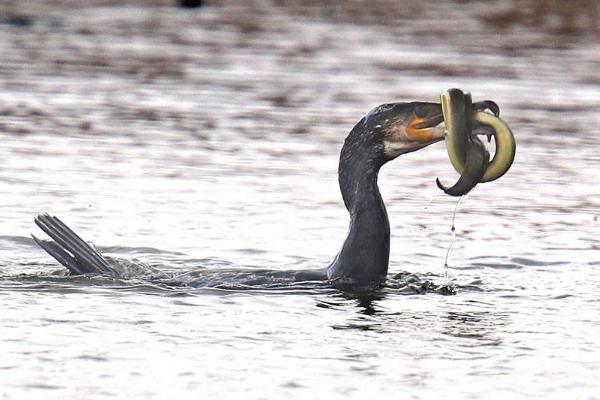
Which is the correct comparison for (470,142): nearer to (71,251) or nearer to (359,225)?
(359,225)

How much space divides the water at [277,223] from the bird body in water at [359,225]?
0.51ft

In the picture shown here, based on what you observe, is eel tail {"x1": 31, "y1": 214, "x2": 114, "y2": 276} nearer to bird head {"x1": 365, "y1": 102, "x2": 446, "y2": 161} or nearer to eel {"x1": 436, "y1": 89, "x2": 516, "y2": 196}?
bird head {"x1": 365, "y1": 102, "x2": 446, "y2": 161}

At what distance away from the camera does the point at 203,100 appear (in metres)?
16.6

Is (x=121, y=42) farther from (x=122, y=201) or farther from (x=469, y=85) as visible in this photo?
(x=122, y=201)

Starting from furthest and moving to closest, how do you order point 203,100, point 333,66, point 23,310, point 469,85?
point 333,66 → point 469,85 → point 203,100 → point 23,310

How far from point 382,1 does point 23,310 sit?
76.8 ft

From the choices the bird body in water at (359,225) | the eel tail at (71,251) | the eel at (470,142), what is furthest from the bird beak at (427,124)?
the eel tail at (71,251)

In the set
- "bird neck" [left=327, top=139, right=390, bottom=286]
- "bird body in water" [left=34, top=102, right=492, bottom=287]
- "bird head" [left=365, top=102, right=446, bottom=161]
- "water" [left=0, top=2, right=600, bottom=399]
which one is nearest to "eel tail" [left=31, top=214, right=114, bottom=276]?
"bird body in water" [left=34, top=102, right=492, bottom=287]

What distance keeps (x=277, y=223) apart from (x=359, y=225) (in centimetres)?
214

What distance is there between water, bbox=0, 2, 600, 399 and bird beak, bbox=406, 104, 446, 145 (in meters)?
0.80

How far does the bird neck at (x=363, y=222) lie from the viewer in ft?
27.0

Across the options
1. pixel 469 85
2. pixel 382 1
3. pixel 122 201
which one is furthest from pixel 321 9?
pixel 122 201

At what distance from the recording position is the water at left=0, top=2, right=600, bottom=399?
21.9 ft

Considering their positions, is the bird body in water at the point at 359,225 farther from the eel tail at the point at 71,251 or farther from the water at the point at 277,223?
the water at the point at 277,223
